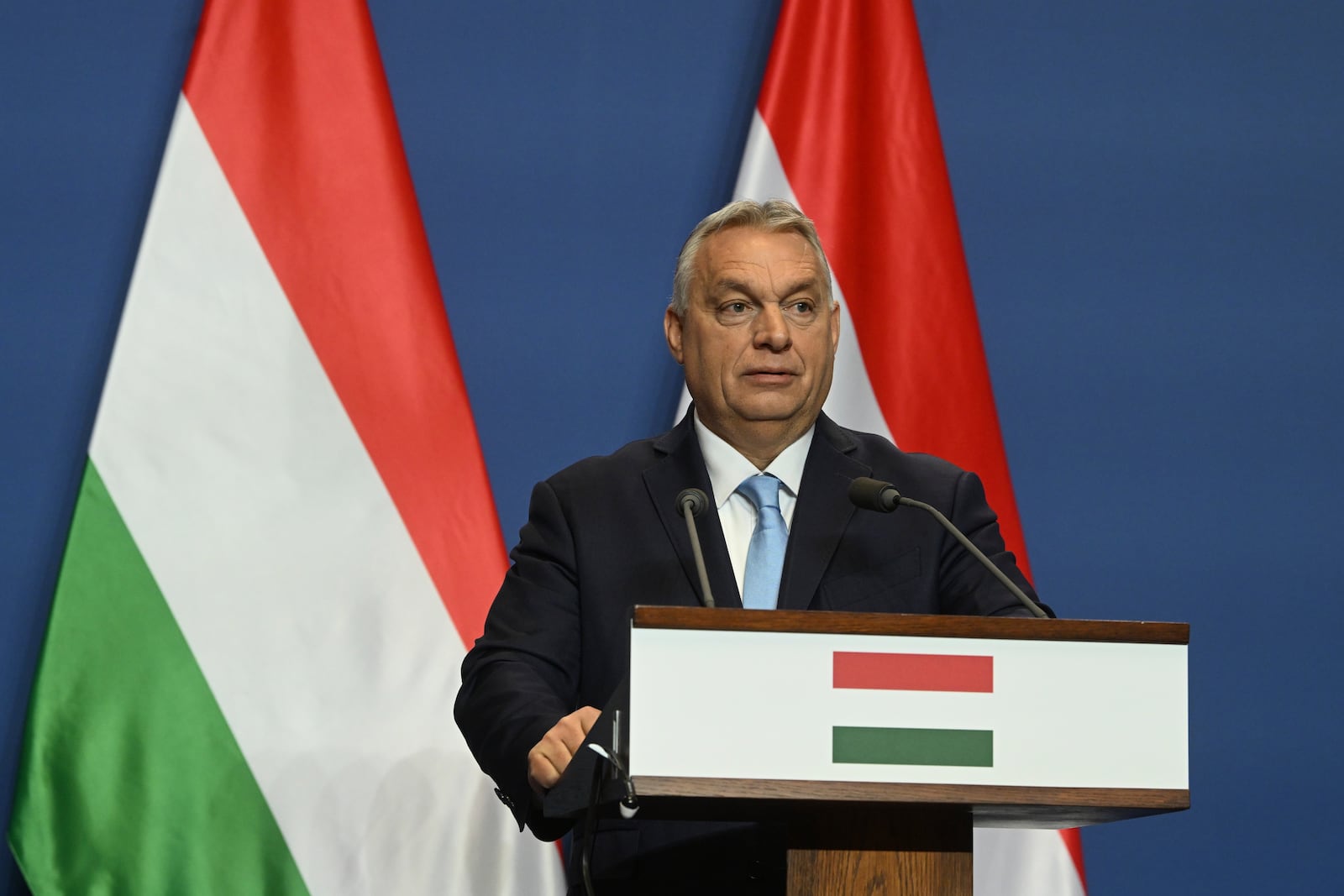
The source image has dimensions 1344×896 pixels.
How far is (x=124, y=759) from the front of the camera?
96.7 inches

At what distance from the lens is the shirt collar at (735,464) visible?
2061 millimetres

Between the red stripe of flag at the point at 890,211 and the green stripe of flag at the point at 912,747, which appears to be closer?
the green stripe of flag at the point at 912,747

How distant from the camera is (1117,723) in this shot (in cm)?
134

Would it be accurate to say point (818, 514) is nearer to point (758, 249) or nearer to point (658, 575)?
point (658, 575)

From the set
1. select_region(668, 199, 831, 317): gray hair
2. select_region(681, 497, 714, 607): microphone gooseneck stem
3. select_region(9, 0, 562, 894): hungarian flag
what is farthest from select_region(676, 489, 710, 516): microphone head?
select_region(9, 0, 562, 894): hungarian flag

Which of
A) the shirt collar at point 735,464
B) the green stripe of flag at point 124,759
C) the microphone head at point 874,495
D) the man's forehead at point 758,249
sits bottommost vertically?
the green stripe of flag at point 124,759

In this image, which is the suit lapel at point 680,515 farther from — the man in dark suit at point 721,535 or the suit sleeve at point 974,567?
the suit sleeve at point 974,567

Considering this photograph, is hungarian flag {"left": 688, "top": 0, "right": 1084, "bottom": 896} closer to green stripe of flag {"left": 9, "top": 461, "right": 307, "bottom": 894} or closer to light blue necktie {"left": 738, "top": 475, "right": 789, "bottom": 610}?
light blue necktie {"left": 738, "top": 475, "right": 789, "bottom": 610}

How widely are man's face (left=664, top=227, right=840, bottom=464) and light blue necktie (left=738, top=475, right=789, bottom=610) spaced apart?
0.38ft

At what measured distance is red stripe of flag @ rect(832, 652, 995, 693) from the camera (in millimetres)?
1282

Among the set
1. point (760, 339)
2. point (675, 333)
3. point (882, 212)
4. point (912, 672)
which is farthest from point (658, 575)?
point (882, 212)

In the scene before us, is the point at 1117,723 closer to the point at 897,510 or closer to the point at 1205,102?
the point at 897,510

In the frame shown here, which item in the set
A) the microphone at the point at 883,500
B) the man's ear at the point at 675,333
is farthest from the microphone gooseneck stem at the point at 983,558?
the man's ear at the point at 675,333

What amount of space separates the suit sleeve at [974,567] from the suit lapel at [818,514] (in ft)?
0.45
